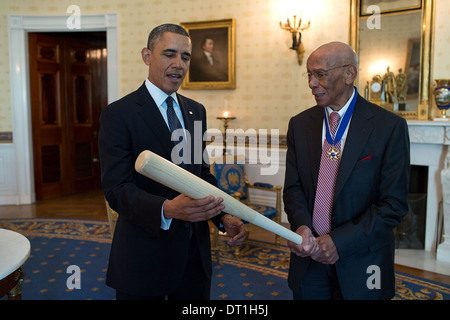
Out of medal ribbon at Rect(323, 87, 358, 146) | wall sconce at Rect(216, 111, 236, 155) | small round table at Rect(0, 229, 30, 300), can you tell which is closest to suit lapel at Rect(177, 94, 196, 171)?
medal ribbon at Rect(323, 87, 358, 146)

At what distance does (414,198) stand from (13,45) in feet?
19.1

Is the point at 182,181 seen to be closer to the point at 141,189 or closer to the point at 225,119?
the point at 141,189

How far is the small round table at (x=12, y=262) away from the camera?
1.76 metres

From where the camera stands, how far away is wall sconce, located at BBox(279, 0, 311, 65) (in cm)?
488

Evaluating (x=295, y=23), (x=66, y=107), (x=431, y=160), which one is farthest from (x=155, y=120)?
(x=66, y=107)

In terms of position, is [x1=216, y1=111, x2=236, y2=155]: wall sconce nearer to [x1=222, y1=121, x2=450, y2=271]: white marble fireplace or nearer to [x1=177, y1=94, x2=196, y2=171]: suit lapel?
[x1=222, y1=121, x2=450, y2=271]: white marble fireplace

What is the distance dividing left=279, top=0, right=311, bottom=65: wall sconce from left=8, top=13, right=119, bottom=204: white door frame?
258cm

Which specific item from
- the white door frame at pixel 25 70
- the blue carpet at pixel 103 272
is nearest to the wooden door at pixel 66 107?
the white door frame at pixel 25 70

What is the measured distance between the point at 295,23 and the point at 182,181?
4241 mm

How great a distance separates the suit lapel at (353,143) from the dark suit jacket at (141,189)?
583mm

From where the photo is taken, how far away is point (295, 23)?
4.89m

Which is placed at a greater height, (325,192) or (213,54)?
(213,54)

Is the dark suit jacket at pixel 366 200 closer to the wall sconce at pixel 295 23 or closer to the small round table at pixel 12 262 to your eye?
the small round table at pixel 12 262

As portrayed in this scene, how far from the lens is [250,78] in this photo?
5.38m
